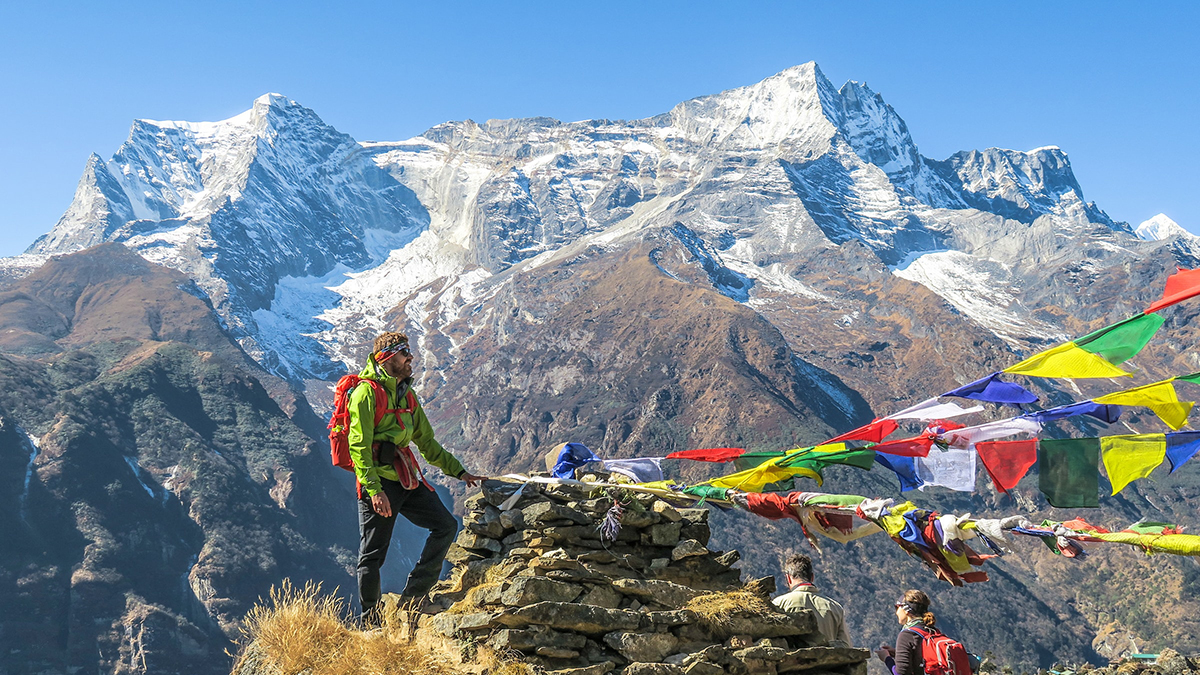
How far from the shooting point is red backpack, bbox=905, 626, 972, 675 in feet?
25.5

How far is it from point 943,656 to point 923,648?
21 cm

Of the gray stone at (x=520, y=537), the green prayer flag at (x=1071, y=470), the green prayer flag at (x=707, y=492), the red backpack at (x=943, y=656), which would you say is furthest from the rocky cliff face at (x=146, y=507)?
the green prayer flag at (x=1071, y=470)

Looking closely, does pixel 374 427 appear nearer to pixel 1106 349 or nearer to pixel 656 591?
pixel 656 591

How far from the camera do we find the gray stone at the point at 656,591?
8.34 meters

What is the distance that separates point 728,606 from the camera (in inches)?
325

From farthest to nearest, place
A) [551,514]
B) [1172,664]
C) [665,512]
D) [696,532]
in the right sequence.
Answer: [1172,664] < [696,532] < [665,512] < [551,514]

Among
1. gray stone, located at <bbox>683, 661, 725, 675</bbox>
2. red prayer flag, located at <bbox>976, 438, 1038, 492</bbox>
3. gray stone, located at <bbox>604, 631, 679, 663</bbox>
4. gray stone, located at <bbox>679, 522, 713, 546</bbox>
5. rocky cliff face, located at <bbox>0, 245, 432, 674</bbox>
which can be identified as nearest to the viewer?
gray stone, located at <bbox>683, 661, 725, 675</bbox>

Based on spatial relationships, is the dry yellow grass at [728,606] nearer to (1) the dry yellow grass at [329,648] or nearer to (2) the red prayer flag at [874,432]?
(1) the dry yellow grass at [329,648]

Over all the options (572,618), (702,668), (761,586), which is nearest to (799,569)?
(761,586)

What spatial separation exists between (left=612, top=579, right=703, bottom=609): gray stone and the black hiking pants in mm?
1623

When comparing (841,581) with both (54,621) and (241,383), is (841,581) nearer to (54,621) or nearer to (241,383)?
(54,621)

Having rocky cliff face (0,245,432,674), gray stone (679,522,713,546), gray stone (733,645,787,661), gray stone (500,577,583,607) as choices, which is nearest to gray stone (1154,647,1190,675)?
gray stone (679,522,713,546)

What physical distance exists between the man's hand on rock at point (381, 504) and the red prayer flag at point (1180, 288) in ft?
21.9

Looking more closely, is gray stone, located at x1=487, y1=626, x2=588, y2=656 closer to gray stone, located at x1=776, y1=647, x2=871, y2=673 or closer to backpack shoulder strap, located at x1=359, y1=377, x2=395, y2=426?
gray stone, located at x1=776, y1=647, x2=871, y2=673
